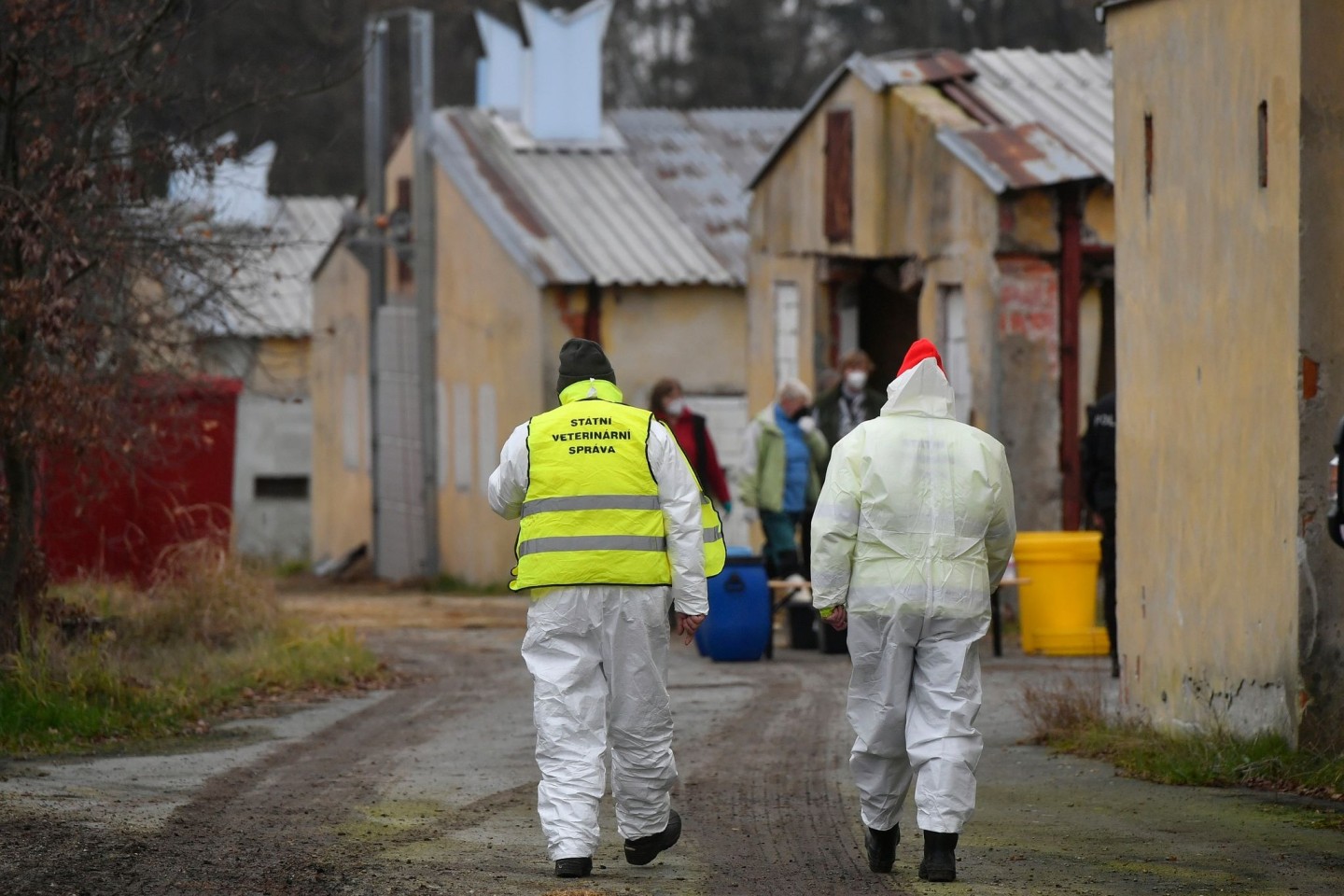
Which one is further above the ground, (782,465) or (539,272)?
(539,272)

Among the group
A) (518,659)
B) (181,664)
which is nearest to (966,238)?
(518,659)

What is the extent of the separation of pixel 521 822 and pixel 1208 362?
3.54m

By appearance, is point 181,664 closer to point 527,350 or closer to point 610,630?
point 610,630

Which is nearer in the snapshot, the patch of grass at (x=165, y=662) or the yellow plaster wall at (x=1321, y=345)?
the yellow plaster wall at (x=1321, y=345)

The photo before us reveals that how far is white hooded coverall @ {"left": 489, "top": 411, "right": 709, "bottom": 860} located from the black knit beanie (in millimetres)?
588

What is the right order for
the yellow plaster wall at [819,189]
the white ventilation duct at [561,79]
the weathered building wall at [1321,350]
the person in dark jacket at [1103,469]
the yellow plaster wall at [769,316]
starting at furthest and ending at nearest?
1. the white ventilation duct at [561,79]
2. the yellow plaster wall at [769,316]
3. the yellow plaster wall at [819,189]
4. the person in dark jacket at [1103,469]
5. the weathered building wall at [1321,350]

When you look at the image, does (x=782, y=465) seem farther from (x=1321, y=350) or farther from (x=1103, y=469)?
(x=1321, y=350)

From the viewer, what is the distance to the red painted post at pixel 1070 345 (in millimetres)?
15414

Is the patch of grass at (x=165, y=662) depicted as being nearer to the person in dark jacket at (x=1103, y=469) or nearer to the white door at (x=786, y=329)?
the person in dark jacket at (x=1103, y=469)

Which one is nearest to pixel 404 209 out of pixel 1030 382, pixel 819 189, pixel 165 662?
pixel 819 189

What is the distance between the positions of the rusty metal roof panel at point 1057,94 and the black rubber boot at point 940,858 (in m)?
9.39

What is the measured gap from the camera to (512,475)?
707cm

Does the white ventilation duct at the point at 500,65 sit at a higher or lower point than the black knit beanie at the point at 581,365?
higher

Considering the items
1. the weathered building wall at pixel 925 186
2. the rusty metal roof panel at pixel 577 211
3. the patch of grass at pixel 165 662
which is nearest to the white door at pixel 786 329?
the weathered building wall at pixel 925 186
